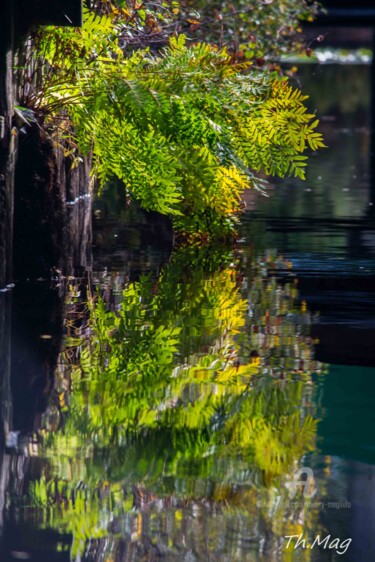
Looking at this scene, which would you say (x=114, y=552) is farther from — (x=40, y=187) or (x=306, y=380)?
(x=40, y=187)

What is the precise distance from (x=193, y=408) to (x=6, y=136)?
4.59 metres

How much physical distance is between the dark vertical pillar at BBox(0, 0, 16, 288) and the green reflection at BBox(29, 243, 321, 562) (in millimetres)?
957

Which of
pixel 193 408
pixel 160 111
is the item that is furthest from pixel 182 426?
pixel 160 111

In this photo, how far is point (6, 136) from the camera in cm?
1240

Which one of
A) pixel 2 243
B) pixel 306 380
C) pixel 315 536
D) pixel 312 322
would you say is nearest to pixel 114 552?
pixel 315 536

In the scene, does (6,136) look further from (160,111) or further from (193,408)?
(193,408)

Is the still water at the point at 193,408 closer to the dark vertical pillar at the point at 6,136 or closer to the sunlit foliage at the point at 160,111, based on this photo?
the dark vertical pillar at the point at 6,136

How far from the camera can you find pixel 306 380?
365 inches

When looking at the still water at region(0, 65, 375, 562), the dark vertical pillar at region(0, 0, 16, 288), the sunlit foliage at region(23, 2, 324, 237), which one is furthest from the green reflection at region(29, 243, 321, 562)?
the sunlit foliage at region(23, 2, 324, 237)

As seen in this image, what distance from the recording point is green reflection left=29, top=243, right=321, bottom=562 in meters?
6.40

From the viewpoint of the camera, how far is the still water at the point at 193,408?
635cm

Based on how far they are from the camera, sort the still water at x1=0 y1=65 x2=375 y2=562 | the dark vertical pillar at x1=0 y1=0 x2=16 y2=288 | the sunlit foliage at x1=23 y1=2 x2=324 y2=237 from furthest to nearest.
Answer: the sunlit foliage at x1=23 y1=2 x2=324 y2=237, the dark vertical pillar at x1=0 y1=0 x2=16 y2=288, the still water at x1=0 y1=65 x2=375 y2=562

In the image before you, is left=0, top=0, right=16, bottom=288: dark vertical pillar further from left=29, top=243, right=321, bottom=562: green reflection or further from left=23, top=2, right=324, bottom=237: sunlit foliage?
left=29, top=243, right=321, bottom=562: green reflection

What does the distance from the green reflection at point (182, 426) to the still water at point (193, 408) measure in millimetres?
14
